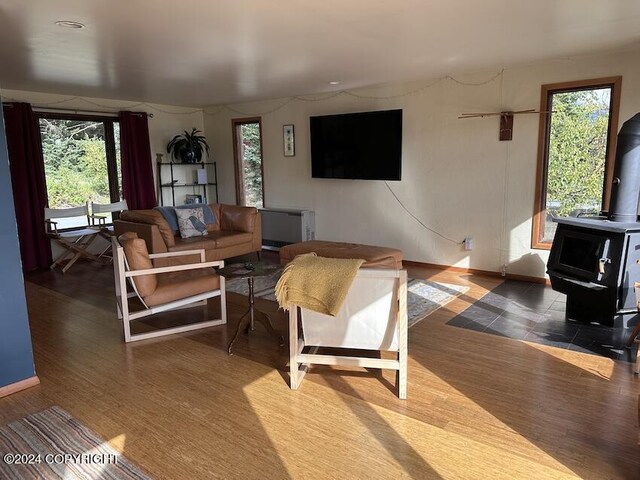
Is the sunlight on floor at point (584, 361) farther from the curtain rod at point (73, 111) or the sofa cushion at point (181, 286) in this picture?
the curtain rod at point (73, 111)

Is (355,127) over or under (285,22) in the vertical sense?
under

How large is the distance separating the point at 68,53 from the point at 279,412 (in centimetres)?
346

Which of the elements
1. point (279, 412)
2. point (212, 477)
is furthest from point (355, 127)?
point (212, 477)

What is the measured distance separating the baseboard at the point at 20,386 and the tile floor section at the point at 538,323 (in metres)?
3.03

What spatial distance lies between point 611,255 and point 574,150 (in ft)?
5.32

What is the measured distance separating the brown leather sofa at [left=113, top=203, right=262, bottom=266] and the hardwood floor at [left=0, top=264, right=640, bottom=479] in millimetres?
1544

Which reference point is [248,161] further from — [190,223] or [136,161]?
[190,223]

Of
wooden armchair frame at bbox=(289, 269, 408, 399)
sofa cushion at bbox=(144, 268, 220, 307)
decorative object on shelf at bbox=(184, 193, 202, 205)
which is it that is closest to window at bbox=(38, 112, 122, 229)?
decorative object on shelf at bbox=(184, 193, 202, 205)

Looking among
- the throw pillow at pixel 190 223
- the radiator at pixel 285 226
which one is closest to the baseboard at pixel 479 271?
the radiator at pixel 285 226

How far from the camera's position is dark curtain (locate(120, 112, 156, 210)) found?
6688 millimetres

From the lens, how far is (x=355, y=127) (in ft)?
19.7

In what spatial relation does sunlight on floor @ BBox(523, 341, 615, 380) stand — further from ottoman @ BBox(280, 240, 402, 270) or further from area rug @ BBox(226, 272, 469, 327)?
ottoman @ BBox(280, 240, 402, 270)

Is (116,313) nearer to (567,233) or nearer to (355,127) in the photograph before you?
(355,127)

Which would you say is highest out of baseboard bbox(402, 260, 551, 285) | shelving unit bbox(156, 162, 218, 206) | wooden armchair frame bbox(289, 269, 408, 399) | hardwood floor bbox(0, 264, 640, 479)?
shelving unit bbox(156, 162, 218, 206)
